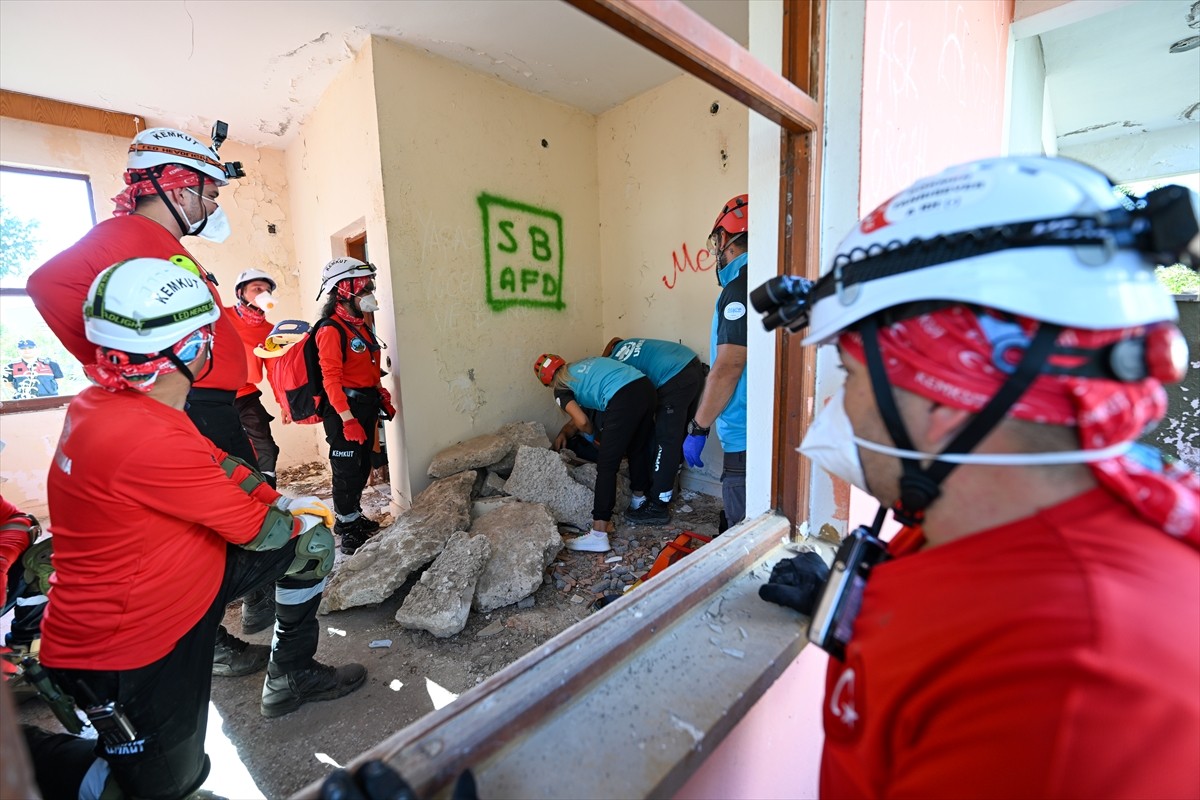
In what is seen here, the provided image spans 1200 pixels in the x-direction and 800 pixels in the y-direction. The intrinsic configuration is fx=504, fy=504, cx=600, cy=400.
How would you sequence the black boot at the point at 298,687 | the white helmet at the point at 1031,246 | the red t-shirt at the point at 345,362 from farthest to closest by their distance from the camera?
the red t-shirt at the point at 345,362 < the black boot at the point at 298,687 < the white helmet at the point at 1031,246

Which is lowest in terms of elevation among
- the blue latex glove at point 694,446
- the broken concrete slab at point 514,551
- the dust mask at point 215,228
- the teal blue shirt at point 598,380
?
the broken concrete slab at point 514,551

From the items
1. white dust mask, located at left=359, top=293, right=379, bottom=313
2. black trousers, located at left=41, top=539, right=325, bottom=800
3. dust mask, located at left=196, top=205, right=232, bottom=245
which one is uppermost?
dust mask, located at left=196, top=205, right=232, bottom=245

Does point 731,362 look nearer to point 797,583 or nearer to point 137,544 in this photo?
point 797,583

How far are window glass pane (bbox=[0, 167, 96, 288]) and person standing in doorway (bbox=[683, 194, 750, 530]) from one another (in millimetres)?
5384

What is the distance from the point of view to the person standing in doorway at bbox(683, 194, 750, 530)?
2412mm

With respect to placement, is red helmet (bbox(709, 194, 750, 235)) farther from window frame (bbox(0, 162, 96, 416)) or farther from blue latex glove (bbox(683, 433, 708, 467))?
window frame (bbox(0, 162, 96, 416))

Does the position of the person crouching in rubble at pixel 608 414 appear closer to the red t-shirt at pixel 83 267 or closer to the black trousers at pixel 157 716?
the black trousers at pixel 157 716

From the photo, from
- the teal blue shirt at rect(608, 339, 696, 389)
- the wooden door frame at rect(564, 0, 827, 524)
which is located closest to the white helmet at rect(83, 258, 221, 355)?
the wooden door frame at rect(564, 0, 827, 524)

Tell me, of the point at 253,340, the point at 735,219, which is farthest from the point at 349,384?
the point at 735,219

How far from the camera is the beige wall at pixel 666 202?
160 inches

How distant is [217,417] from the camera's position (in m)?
2.55

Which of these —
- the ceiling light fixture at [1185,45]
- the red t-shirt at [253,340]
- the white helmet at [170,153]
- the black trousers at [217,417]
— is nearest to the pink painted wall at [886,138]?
the black trousers at [217,417]

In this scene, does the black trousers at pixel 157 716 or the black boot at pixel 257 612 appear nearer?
the black trousers at pixel 157 716

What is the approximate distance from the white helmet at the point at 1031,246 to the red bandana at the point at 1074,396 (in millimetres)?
25
